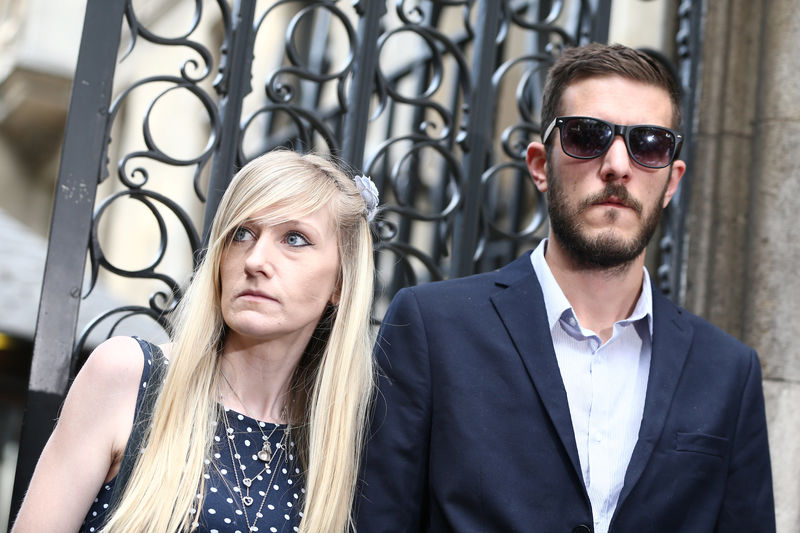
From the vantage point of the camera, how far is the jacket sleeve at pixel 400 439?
113 inches

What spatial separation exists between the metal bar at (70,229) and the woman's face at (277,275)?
89 centimetres

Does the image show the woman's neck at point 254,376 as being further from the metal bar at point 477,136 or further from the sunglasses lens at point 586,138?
the metal bar at point 477,136

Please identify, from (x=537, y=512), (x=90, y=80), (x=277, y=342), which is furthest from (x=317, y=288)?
(x=90, y=80)

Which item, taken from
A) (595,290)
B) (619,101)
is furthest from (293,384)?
(619,101)

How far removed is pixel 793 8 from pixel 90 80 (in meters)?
2.98

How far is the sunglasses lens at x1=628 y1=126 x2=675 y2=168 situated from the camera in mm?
3080

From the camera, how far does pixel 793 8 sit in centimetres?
447

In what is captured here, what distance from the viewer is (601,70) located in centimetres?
318

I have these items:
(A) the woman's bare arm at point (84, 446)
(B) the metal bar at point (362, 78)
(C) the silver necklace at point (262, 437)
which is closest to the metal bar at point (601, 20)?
(B) the metal bar at point (362, 78)

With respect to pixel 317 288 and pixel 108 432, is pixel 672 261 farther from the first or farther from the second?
pixel 108 432

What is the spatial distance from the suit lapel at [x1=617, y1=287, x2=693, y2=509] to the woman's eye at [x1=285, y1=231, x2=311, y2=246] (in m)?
1.09

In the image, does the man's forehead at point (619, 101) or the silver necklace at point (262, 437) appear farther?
the man's forehead at point (619, 101)

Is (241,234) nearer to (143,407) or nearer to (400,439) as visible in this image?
(143,407)

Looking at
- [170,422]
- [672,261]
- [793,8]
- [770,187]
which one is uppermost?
[793,8]
